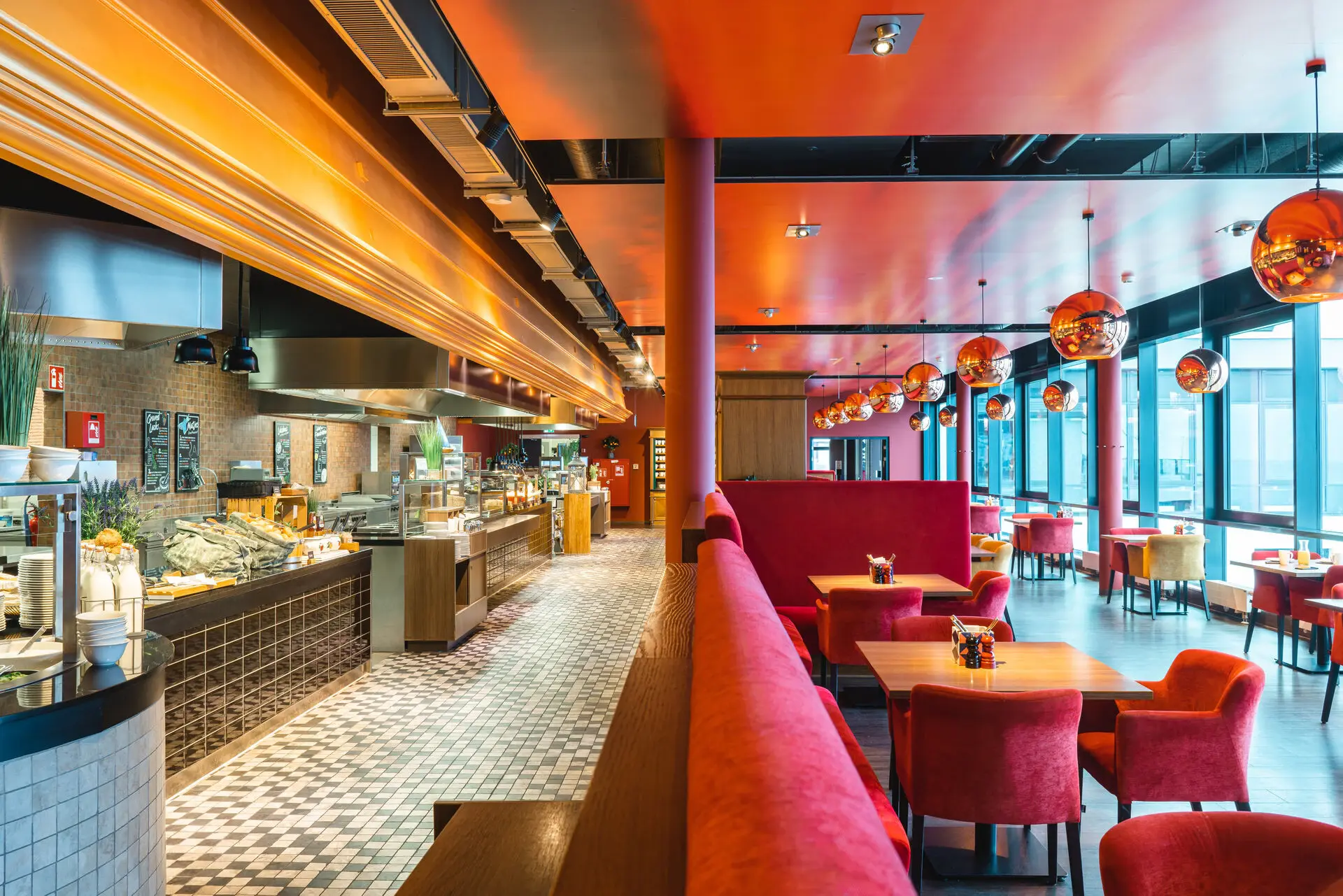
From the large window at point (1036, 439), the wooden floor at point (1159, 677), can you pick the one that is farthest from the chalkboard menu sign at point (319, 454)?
the large window at point (1036, 439)

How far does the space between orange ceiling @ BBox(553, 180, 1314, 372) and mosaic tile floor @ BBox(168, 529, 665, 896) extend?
11.7ft

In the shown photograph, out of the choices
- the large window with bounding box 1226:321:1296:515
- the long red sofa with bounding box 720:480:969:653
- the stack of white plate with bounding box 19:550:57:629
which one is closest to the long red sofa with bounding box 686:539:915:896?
the stack of white plate with bounding box 19:550:57:629

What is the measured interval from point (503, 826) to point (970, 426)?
1696 centimetres

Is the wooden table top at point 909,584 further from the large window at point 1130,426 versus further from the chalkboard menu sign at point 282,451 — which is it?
the chalkboard menu sign at point 282,451

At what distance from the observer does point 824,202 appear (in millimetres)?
5699

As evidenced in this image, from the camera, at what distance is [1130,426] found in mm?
11008

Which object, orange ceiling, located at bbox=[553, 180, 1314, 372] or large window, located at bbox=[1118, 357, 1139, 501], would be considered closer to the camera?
orange ceiling, located at bbox=[553, 180, 1314, 372]

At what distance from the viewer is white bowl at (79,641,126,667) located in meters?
2.55

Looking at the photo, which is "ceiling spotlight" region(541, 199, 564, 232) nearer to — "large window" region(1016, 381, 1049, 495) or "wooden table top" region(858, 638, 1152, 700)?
"wooden table top" region(858, 638, 1152, 700)

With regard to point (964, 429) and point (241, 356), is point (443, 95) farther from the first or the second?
point (964, 429)

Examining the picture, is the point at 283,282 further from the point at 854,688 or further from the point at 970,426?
the point at 970,426

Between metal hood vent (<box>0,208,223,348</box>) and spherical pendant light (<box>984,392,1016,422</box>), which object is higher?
metal hood vent (<box>0,208,223,348</box>)

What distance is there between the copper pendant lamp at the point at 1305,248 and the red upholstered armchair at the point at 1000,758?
172cm

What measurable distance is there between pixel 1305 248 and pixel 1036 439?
1259 centimetres
